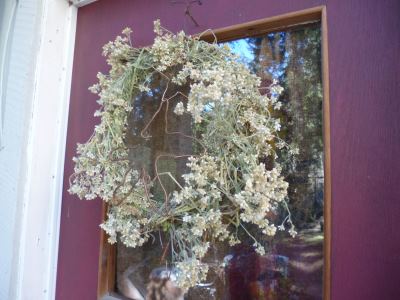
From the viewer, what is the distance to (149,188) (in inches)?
35.1

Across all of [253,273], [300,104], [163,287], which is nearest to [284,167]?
[300,104]

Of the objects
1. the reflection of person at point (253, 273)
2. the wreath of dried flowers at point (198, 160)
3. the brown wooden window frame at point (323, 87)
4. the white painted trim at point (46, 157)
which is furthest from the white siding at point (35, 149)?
the reflection of person at point (253, 273)

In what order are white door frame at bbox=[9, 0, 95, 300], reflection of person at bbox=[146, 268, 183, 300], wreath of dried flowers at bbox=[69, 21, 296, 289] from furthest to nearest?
white door frame at bbox=[9, 0, 95, 300] < reflection of person at bbox=[146, 268, 183, 300] < wreath of dried flowers at bbox=[69, 21, 296, 289]

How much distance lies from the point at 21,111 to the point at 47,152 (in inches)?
7.6

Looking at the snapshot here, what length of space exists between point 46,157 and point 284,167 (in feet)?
2.98

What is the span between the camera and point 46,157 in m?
1.27

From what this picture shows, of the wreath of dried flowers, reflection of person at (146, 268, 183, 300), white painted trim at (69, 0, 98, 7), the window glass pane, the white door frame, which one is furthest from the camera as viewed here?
white painted trim at (69, 0, 98, 7)

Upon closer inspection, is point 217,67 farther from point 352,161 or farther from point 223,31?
point 352,161

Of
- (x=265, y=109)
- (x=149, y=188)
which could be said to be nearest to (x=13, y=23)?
(x=149, y=188)

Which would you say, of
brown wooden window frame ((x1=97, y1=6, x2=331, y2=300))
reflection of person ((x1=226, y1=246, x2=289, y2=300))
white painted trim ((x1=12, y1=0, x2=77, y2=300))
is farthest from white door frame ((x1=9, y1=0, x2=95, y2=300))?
reflection of person ((x1=226, y1=246, x2=289, y2=300))

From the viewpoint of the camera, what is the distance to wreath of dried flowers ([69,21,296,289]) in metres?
0.73

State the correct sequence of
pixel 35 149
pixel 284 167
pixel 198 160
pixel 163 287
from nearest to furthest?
pixel 198 160 → pixel 284 167 → pixel 163 287 → pixel 35 149

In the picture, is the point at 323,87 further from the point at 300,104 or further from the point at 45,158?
the point at 45,158

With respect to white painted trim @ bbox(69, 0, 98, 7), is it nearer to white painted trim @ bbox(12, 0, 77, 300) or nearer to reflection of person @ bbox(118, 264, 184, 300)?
white painted trim @ bbox(12, 0, 77, 300)
